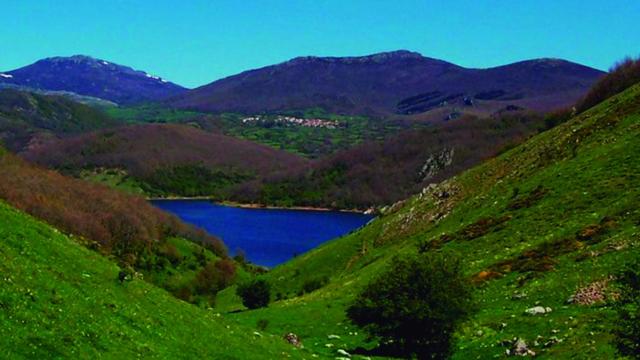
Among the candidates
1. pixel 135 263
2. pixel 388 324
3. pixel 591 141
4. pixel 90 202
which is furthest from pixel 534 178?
pixel 90 202

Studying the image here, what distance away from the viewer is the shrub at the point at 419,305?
3812 cm

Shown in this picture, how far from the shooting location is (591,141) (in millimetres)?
72062

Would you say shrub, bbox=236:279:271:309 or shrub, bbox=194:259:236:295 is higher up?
shrub, bbox=236:279:271:309

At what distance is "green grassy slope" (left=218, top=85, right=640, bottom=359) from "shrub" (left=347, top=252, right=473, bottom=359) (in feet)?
5.59

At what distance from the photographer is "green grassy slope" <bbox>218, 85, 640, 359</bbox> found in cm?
3706

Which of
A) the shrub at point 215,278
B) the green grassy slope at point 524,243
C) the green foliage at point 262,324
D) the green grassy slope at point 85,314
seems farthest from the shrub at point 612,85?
the green grassy slope at point 85,314

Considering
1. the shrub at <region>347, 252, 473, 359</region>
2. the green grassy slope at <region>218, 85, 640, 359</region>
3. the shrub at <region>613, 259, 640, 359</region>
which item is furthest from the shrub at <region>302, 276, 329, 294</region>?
the shrub at <region>613, 259, 640, 359</region>

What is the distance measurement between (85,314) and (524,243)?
127 ft

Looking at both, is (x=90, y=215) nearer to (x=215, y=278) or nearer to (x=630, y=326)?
(x=215, y=278)

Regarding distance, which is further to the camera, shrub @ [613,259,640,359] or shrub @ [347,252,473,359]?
shrub @ [347,252,473,359]

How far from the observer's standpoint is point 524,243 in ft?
178

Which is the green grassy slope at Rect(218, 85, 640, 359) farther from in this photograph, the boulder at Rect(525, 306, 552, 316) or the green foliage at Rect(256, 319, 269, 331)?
the green foliage at Rect(256, 319, 269, 331)

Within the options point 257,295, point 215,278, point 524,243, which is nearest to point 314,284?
point 257,295

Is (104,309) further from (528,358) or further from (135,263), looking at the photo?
(135,263)
